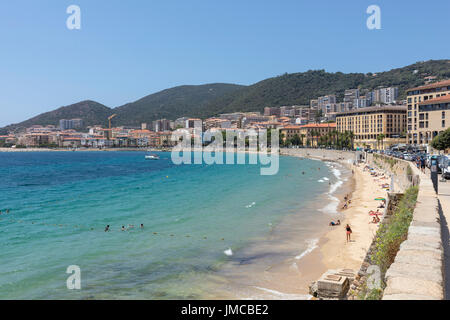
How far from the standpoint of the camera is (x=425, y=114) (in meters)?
63.4

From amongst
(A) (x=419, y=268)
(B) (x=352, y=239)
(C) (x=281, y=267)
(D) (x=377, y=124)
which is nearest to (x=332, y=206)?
(B) (x=352, y=239)

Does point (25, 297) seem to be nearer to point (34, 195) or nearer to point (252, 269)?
point (252, 269)

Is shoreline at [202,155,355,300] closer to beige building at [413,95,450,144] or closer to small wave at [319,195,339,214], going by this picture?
small wave at [319,195,339,214]

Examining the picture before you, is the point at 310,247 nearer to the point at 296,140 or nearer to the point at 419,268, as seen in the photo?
the point at 419,268

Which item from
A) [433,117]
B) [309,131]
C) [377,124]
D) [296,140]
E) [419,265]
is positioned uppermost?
[377,124]

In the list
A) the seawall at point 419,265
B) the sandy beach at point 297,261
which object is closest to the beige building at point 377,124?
the sandy beach at point 297,261

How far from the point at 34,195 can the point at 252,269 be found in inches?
1309

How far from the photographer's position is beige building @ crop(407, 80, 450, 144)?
200 feet

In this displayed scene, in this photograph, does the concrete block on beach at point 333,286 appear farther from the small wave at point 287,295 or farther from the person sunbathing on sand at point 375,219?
the person sunbathing on sand at point 375,219

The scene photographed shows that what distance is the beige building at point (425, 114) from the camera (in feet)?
200

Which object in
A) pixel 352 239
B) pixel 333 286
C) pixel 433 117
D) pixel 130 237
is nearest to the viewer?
pixel 333 286

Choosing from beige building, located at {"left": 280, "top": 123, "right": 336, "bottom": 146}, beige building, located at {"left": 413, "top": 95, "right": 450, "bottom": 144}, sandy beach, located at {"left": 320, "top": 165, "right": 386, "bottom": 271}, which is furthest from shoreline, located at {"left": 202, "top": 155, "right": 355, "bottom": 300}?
beige building, located at {"left": 280, "top": 123, "right": 336, "bottom": 146}
